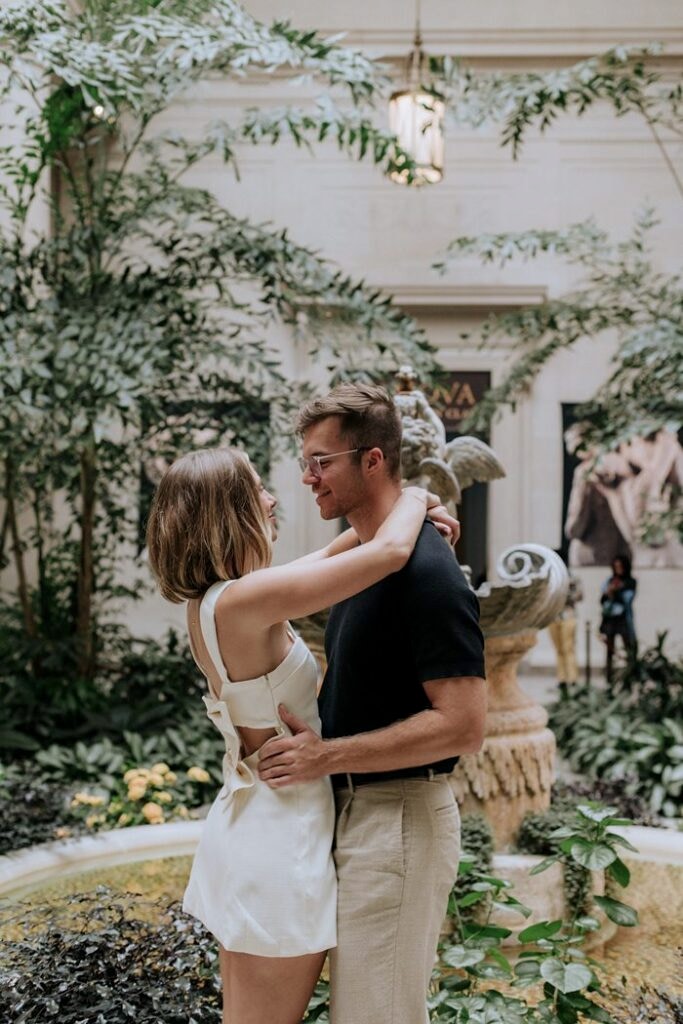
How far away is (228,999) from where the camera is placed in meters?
1.99

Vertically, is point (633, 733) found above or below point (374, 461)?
below

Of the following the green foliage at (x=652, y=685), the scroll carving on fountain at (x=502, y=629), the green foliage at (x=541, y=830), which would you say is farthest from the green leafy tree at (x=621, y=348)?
the green foliage at (x=541, y=830)

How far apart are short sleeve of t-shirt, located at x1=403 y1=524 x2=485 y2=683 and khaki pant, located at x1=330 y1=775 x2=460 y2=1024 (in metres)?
0.25

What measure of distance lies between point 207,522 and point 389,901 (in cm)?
78

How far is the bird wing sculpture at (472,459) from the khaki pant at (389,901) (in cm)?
248

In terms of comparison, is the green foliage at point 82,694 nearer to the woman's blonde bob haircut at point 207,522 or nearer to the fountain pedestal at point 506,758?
the fountain pedestal at point 506,758

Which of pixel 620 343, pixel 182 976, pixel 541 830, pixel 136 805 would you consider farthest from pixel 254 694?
pixel 620 343

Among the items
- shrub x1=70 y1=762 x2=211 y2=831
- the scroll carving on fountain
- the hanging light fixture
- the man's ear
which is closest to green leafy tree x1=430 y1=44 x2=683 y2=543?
the hanging light fixture

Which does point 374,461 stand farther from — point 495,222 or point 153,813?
point 495,222

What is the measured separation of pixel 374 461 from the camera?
207 centimetres

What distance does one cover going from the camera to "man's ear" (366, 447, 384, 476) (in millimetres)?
2057

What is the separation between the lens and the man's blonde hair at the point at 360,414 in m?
2.02

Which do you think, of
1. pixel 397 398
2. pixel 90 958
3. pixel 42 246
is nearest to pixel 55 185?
pixel 42 246

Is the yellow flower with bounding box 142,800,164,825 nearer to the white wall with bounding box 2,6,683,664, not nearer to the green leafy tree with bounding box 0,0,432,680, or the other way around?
the green leafy tree with bounding box 0,0,432,680
